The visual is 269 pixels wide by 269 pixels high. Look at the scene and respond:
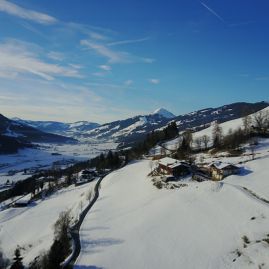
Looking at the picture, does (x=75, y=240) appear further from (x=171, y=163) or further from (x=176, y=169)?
(x=171, y=163)

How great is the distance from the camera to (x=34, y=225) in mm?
77625

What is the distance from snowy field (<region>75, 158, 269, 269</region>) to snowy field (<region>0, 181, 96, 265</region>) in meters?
8.70

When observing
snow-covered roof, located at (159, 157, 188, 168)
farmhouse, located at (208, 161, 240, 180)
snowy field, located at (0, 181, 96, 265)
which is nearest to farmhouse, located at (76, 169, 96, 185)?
snowy field, located at (0, 181, 96, 265)

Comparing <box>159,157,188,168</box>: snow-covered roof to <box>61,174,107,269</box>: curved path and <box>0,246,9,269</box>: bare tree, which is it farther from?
<box>0,246,9,269</box>: bare tree

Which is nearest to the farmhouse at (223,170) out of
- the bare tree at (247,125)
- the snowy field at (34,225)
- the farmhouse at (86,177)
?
the snowy field at (34,225)

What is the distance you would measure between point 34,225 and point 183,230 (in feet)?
135

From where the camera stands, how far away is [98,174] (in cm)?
12338

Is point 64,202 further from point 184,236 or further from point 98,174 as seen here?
point 184,236

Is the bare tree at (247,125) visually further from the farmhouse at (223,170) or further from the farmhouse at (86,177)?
the farmhouse at (86,177)

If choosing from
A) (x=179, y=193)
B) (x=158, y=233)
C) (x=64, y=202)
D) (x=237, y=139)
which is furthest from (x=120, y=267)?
(x=237, y=139)

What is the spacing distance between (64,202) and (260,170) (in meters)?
48.3

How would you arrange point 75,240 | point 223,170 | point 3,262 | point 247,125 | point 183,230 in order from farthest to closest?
1. point 247,125
2. point 223,170
3. point 3,262
4. point 75,240
5. point 183,230

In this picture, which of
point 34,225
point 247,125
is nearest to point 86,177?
point 34,225

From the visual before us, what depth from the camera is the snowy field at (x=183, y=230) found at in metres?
40.4
